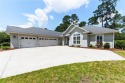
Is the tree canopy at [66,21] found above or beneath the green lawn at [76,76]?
above

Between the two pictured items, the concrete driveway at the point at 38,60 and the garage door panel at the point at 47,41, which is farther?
the garage door panel at the point at 47,41

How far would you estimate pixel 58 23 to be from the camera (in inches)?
2205

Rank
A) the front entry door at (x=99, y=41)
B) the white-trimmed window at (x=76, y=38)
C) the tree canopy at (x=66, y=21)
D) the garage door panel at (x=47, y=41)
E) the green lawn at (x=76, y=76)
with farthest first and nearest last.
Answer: the tree canopy at (x=66, y=21) → the garage door panel at (x=47, y=41) → the white-trimmed window at (x=76, y=38) → the front entry door at (x=99, y=41) → the green lawn at (x=76, y=76)

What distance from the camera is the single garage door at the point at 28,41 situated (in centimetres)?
2265

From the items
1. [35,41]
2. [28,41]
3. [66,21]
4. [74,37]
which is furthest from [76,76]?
[66,21]

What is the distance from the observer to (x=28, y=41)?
77.9 ft

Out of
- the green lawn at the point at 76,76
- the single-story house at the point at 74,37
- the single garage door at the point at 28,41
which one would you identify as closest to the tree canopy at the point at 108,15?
the single-story house at the point at 74,37

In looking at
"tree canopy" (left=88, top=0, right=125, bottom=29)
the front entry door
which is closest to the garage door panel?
the front entry door

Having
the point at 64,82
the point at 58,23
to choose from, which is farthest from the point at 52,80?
the point at 58,23

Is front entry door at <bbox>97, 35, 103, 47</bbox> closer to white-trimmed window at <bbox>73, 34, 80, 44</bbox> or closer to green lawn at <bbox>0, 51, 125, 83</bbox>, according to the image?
white-trimmed window at <bbox>73, 34, 80, 44</bbox>

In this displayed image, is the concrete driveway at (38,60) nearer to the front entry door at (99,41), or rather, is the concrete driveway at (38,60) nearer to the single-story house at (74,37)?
the front entry door at (99,41)

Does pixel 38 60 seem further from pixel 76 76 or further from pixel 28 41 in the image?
pixel 28 41

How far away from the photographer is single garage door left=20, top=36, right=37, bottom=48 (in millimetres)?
22650

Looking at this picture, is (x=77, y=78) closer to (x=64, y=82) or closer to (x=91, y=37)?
(x=64, y=82)
